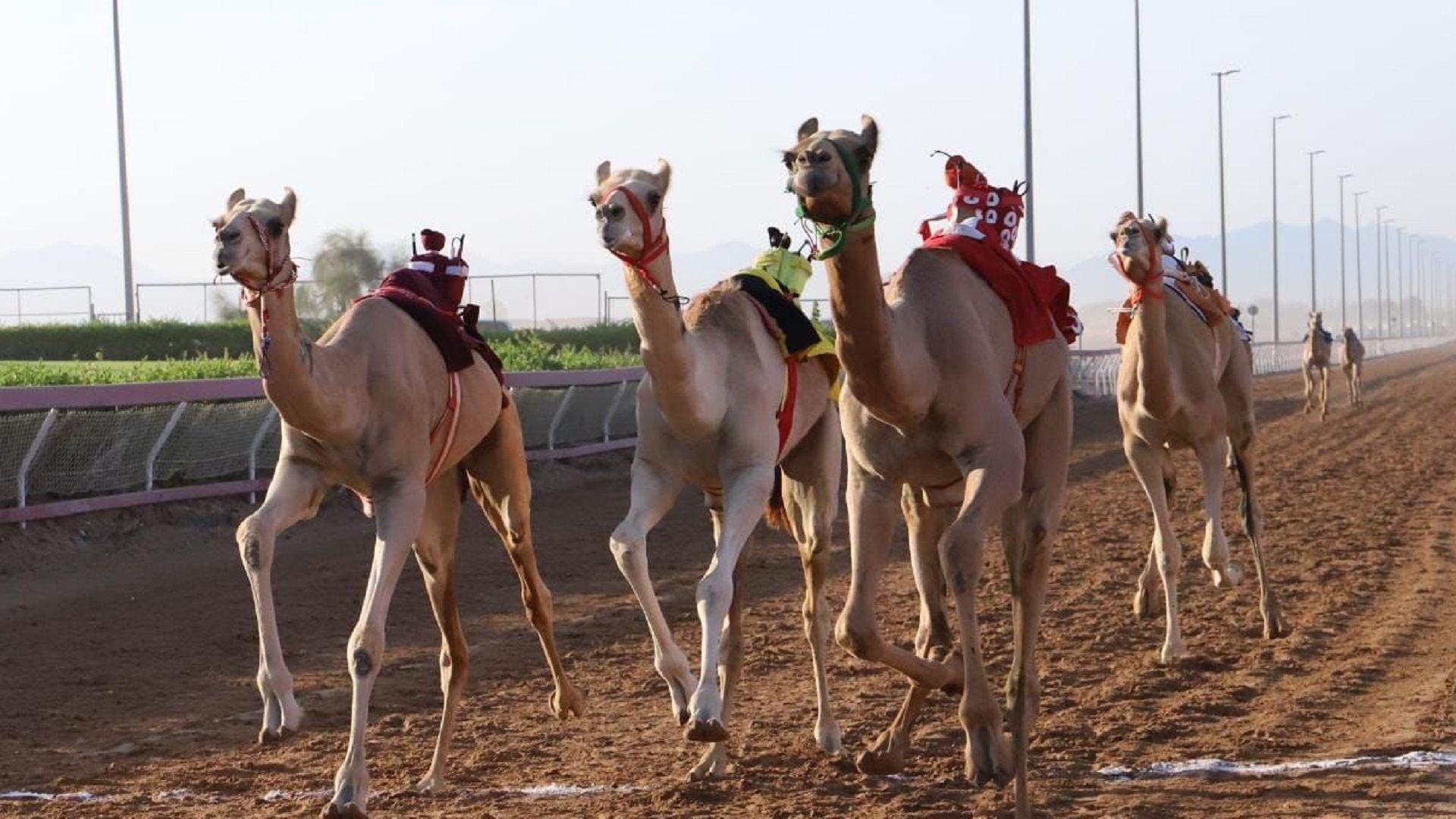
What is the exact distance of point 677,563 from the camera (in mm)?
17172

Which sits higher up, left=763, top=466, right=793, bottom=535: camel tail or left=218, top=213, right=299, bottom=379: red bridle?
left=218, top=213, right=299, bottom=379: red bridle

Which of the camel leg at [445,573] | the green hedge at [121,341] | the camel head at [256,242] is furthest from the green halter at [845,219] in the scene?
the green hedge at [121,341]

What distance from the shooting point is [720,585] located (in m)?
7.85

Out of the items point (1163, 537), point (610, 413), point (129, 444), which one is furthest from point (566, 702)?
point (610, 413)

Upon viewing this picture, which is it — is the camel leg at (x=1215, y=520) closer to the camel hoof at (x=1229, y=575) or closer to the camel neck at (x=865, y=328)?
the camel hoof at (x=1229, y=575)

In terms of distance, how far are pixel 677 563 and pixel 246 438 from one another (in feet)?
14.4

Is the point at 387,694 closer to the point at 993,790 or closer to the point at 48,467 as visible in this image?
the point at 993,790

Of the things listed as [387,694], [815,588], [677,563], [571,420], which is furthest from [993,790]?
[571,420]

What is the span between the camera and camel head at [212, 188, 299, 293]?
7.63m

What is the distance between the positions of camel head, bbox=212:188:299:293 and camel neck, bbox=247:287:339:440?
79 millimetres

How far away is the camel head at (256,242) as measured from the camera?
25.0 ft

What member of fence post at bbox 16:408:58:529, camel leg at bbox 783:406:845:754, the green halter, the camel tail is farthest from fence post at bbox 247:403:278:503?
the green halter

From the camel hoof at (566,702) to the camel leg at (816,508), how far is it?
1083 millimetres

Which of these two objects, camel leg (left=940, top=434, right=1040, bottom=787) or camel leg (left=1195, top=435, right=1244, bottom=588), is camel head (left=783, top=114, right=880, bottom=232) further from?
camel leg (left=1195, top=435, right=1244, bottom=588)
